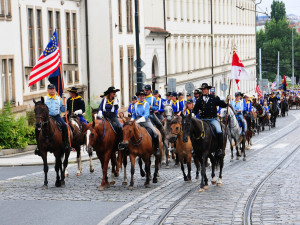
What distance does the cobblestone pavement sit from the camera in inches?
512

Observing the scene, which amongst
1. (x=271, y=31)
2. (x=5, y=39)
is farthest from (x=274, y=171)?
(x=271, y=31)

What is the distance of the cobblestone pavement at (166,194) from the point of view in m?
13.0

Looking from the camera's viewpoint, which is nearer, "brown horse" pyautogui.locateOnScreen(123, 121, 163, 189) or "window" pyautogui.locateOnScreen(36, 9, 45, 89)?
"brown horse" pyautogui.locateOnScreen(123, 121, 163, 189)

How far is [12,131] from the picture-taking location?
2638cm

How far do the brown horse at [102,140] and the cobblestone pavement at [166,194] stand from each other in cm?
52

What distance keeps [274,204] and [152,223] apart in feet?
9.73

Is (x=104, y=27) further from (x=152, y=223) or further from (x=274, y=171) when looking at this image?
(x=152, y=223)

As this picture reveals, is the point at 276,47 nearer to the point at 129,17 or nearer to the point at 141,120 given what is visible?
the point at 129,17

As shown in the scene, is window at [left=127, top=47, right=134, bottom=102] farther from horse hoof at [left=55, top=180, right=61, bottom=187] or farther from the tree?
the tree

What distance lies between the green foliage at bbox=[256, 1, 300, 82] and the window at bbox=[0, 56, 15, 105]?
10470cm

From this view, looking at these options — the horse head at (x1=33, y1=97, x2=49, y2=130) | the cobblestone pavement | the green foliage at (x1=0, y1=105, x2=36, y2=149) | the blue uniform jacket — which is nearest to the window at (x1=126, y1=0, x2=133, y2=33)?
the green foliage at (x1=0, y1=105, x2=36, y2=149)

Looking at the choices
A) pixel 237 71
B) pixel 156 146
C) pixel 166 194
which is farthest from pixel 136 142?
pixel 237 71

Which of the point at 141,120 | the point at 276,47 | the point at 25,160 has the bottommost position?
the point at 25,160

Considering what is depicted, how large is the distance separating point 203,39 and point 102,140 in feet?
175
